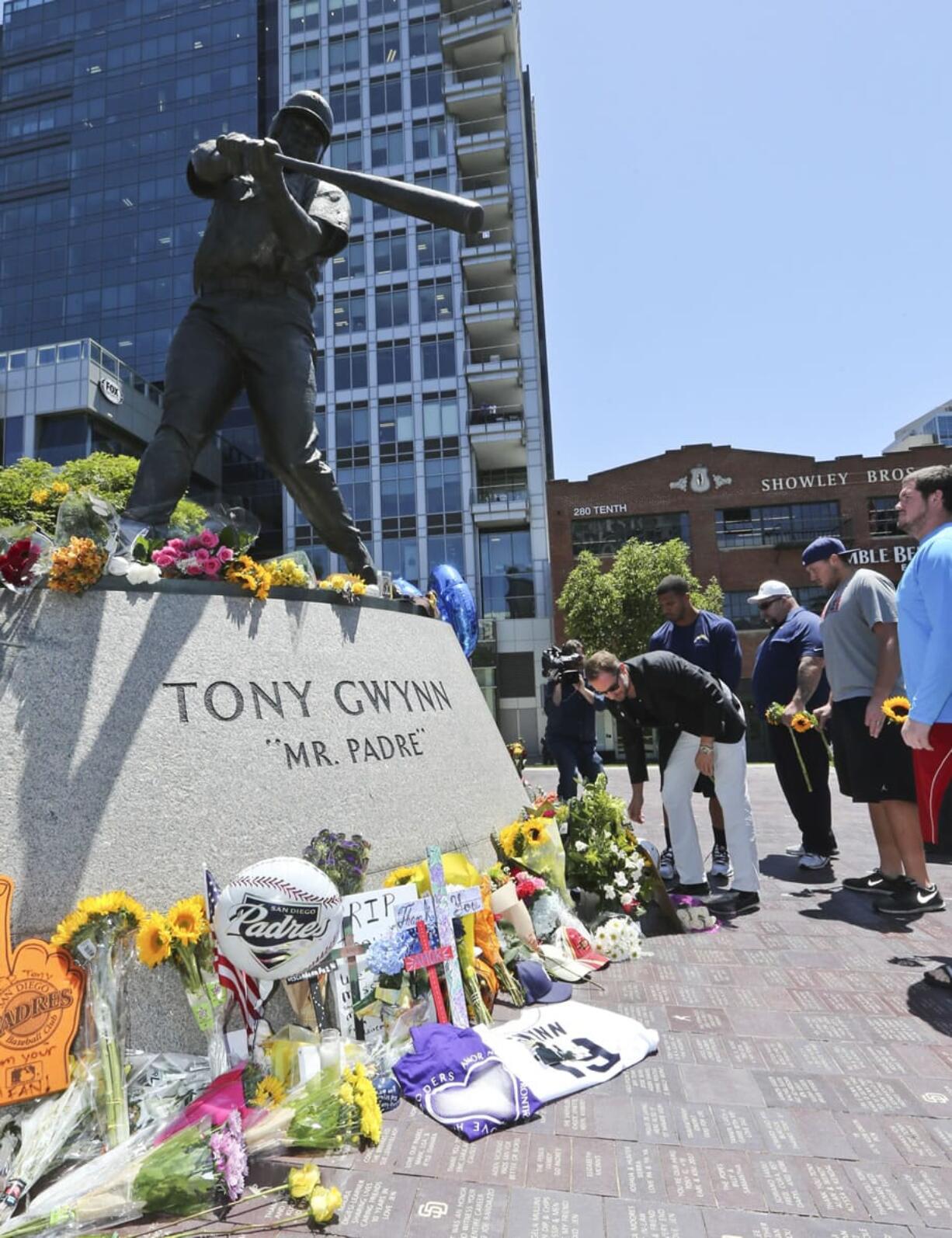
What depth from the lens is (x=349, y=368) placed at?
3422 centimetres

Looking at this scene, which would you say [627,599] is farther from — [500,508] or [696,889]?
[696,889]

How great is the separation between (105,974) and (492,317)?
34028 millimetres

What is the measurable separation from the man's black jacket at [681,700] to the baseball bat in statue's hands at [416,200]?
2.63 m

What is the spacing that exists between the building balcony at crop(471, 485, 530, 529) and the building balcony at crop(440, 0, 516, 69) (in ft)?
68.9

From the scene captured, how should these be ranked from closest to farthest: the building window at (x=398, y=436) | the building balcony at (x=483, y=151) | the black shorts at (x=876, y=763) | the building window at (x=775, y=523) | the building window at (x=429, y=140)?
the black shorts at (x=876, y=763) < the building window at (x=775, y=523) < the building window at (x=398, y=436) < the building balcony at (x=483, y=151) < the building window at (x=429, y=140)

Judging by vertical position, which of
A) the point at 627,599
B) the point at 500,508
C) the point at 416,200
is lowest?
the point at 416,200

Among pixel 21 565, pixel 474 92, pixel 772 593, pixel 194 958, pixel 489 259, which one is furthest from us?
pixel 474 92

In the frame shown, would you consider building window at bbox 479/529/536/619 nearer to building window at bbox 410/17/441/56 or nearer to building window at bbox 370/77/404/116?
building window at bbox 370/77/404/116

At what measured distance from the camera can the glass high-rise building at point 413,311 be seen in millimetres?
32844

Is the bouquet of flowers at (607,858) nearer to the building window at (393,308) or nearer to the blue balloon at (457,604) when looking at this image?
the blue balloon at (457,604)

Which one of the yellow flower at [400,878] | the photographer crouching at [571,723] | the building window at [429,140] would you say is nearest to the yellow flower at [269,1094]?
the yellow flower at [400,878]

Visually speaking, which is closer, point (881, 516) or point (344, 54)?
point (881, 516)

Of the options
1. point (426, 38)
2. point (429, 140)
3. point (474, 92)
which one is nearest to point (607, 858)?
point (429, 140)

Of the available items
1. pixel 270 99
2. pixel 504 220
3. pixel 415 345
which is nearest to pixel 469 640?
pixel 415 345
